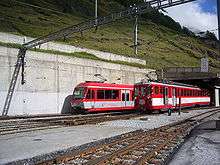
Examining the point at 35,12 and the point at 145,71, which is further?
the point at 35,12

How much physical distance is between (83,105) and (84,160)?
75.6 ft

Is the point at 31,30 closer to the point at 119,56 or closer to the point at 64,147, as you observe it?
the point at 119,56

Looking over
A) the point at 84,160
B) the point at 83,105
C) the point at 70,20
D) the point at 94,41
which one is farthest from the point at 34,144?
the point at 70,20

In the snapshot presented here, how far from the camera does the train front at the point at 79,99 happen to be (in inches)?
1406

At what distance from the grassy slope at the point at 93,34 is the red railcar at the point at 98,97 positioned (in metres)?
21.3

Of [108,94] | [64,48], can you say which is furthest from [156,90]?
[64,48]

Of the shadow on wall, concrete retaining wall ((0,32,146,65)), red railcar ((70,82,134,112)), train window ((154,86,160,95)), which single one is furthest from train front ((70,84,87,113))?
concrete retaining wall ((0,32,146,65))

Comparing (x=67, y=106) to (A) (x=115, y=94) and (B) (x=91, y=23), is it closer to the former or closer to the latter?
(A) (x=115, y=94)

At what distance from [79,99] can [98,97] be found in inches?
74.9

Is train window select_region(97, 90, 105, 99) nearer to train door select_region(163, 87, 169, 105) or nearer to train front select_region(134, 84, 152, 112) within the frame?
train front select_region(134, 84, 152, 112)

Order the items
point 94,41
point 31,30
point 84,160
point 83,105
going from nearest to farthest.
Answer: point 84,160, point 83,105, point 31,30, point 94,41

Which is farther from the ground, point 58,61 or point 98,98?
point 58,61

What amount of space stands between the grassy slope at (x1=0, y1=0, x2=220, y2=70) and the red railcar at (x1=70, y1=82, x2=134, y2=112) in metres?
21.3

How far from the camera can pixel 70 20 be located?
104 metres
